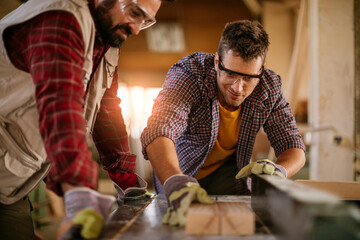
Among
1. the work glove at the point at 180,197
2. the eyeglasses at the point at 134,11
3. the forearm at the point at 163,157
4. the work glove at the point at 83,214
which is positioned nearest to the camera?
the work glove at the point at 83,214

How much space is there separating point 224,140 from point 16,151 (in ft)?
4.07

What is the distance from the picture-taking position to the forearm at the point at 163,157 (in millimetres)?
1394

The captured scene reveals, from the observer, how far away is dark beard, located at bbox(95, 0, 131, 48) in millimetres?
1262

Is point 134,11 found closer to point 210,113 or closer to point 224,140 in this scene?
point 210,113

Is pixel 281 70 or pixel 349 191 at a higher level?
pixel 281 70

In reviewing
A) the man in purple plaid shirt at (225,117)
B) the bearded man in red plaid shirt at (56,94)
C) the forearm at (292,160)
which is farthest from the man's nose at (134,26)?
the forearm at (292,160)

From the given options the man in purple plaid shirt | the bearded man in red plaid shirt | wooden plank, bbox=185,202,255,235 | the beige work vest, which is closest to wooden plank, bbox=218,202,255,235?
wooden plank, bbox=185,202,255,235

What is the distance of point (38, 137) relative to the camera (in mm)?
1271

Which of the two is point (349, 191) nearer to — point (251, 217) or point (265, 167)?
point (265, 167)

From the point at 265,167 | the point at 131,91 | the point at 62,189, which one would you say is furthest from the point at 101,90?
the point at 131,91

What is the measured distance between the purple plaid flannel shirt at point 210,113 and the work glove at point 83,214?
89 cm

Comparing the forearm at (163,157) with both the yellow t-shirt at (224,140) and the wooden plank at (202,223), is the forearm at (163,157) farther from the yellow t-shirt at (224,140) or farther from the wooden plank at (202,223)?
the yellow t-shirt at (224,140)

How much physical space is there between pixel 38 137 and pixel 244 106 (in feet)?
4.03

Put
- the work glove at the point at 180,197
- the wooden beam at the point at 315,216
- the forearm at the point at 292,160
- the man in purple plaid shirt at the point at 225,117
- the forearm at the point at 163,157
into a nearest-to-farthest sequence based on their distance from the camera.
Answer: the wooden beam at the point at 315,216 → the work glove at the point at 180,197 → the forearm at the point at 163,157 → the man in purple plaid shirt at the point at 225,117 → the forearm at the point at 292,160
